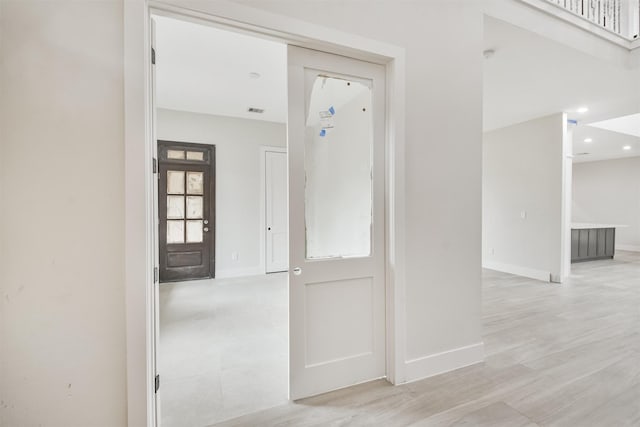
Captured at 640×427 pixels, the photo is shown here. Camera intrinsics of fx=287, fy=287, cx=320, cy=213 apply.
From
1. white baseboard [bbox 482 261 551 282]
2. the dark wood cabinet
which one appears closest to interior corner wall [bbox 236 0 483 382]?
white baseboard [bbox 482 261 551 282]

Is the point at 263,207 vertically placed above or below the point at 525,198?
below

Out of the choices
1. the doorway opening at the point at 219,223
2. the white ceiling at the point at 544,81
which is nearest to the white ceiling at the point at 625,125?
the white ceiling at the point at 544,81

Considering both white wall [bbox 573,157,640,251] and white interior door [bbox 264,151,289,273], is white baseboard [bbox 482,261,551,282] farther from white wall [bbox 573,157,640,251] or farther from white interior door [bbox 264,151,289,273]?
white wall [bbox 573,157,640,251]

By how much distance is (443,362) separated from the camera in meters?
2.18

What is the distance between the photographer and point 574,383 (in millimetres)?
2051

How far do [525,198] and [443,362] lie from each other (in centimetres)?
452

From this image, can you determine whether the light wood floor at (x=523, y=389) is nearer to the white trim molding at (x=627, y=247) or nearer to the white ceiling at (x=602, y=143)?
the white ceiling at (x=602, y=143)

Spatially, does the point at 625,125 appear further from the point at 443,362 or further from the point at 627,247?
the point at 443,362

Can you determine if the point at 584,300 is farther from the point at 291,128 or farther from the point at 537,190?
the point at 291,128

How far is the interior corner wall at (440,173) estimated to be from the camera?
6.76 feet

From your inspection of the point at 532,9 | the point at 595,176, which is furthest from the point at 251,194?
the point at 595,176

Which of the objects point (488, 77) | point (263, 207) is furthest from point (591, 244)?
point (263, 207)

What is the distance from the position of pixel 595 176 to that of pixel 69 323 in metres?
13.6

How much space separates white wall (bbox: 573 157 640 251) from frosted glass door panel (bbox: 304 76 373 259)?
11330mm
